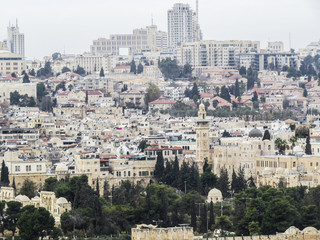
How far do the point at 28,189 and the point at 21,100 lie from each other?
162 ft

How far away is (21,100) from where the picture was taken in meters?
124

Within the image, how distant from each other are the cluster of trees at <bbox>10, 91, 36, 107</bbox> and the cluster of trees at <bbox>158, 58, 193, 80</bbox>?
34.1 metres

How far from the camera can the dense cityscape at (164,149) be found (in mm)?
62438

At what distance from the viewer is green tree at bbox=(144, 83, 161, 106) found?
13212 centimetres

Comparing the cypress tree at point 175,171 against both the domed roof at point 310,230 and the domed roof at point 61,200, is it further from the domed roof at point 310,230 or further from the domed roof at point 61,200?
the domed roof at point 310,230

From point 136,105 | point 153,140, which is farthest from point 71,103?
point 153,140

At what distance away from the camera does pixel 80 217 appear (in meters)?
62.7

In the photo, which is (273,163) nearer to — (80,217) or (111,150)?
(111,150)

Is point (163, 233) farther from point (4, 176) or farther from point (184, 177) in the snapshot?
point (4, 176)

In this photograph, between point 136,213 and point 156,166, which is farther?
point 156,166

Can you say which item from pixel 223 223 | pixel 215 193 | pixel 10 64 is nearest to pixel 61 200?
pixel 223 223

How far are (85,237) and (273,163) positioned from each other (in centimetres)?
2302

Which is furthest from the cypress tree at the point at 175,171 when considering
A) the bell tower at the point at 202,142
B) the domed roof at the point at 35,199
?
the domed roof at the point at 35,199

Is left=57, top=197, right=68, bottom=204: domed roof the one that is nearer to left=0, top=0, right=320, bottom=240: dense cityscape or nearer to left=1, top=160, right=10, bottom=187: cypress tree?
left=0, top=0, right=320, bottom=240: dense cityscape
